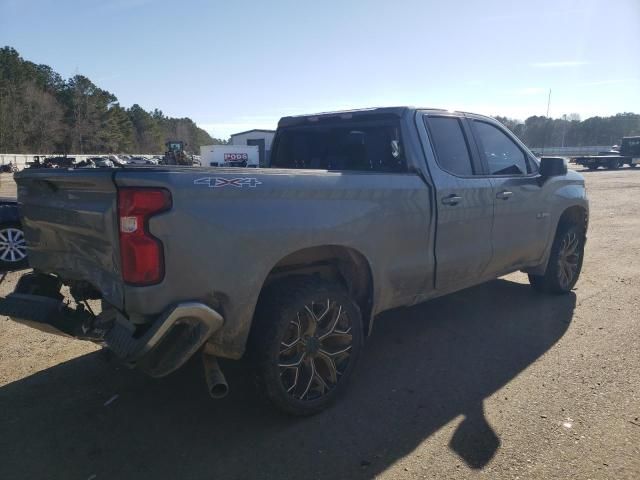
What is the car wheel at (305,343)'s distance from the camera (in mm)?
2898

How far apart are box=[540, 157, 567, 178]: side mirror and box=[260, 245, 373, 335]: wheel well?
8.59 ft

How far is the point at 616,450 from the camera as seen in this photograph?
9.11 ft

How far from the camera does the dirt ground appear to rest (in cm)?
267

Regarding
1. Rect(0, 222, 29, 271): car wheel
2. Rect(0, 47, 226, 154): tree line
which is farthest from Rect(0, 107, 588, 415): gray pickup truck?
Rect(0, 47, 226, 154): tree line

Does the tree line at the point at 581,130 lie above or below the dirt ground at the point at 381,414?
above

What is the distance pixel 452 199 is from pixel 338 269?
3.76 feet

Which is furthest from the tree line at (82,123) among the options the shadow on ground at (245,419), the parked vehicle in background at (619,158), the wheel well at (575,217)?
the shadow on ground at (245,419)

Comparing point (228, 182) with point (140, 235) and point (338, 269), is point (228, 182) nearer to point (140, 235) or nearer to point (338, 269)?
point (140, 235)

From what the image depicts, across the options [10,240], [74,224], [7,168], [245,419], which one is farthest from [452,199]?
[7,168]

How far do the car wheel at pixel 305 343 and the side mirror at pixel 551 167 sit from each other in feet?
9.42

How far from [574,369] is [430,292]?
122cm

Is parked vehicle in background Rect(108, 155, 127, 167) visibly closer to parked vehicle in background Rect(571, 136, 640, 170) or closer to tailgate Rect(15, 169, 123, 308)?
tailgate Rect(15, 169, 123, 308)

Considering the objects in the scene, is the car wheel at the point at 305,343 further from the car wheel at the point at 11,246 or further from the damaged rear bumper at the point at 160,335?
the car wheel at the point at 11,246

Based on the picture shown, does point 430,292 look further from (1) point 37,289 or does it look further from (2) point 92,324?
(1) point 37,289
